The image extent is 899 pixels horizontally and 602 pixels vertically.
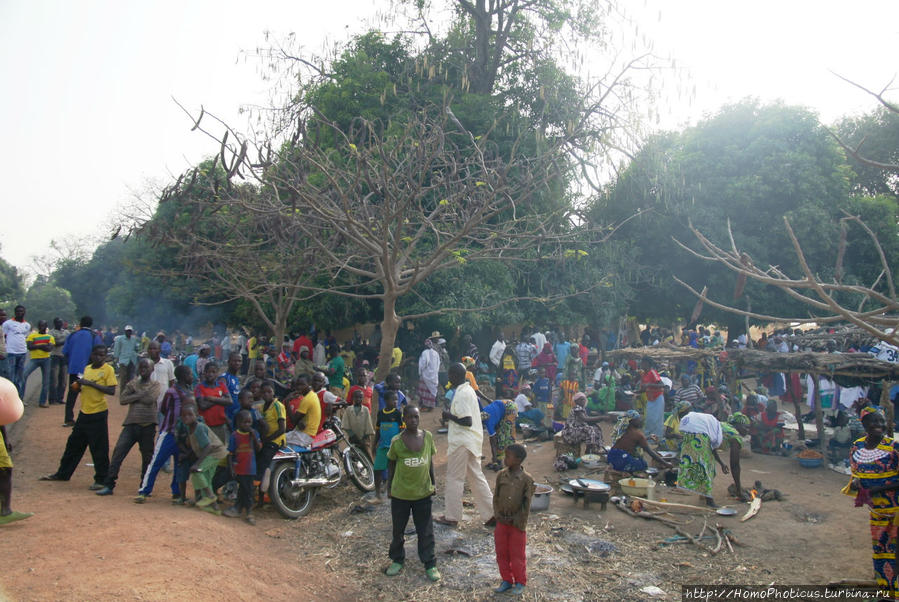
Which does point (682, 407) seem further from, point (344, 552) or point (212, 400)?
point (212, 400)

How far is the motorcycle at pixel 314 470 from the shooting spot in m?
7.22

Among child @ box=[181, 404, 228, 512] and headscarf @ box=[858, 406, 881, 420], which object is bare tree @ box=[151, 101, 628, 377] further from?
headscarf @ box=[858, 406, 881, 420]

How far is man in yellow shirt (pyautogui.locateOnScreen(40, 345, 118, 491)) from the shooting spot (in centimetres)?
725

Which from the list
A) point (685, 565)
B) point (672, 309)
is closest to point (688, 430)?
point (685, 565)

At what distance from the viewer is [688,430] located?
812cm

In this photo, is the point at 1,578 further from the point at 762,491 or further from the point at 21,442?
the point at 762,491

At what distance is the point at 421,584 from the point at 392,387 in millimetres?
3035

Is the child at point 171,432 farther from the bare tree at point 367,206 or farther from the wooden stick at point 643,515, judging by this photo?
the wooden stick at point 643,515

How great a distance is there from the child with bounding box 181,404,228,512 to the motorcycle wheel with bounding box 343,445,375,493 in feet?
5.52

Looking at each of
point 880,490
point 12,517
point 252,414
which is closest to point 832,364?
point 880,490

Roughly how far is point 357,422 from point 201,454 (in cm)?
197

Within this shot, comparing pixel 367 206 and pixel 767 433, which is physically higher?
pixel 367 206

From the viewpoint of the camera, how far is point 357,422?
8164 mm

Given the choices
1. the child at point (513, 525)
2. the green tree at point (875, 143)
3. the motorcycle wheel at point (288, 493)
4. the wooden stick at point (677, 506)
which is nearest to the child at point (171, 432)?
the motorcycle wheel at point (288, 493)
